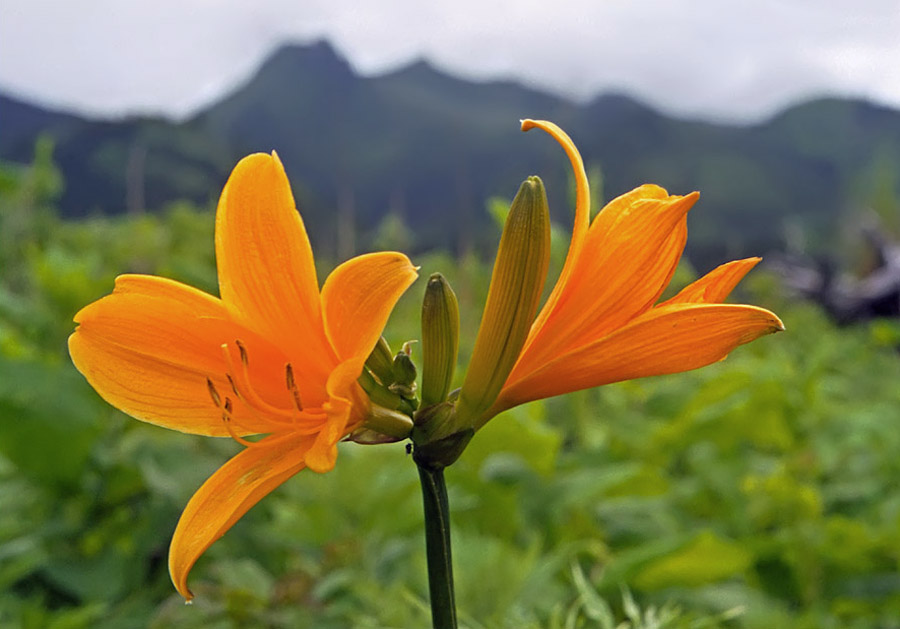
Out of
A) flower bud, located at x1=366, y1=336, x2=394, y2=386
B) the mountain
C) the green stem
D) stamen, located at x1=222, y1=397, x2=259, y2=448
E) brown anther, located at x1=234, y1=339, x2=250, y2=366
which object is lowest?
the mountain

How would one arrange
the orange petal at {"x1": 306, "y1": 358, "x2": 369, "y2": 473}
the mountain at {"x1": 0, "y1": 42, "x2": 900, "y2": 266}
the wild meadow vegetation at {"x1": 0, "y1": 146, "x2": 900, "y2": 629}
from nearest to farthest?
the orange petal at {"x1": 306, "y1": 358, "x2": 369, "y2": 473} < the wild meadow vegetation at {"x1": 0, "y1": 146, "x2": 900, "y2": 629} < the mountain at {"x1": 0, "y1": 42, "x2": 900, "y2": 266}

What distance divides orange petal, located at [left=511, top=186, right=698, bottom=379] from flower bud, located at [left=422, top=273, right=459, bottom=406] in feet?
0.19

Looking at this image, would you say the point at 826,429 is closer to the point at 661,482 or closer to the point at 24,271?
the point at 661,482

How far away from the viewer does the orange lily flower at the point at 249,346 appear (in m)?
0.43

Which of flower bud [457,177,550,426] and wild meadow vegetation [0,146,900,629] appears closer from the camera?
flower bud [457,177,550,426]

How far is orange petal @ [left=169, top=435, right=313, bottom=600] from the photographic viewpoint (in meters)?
0.41

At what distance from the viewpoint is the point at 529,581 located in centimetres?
88

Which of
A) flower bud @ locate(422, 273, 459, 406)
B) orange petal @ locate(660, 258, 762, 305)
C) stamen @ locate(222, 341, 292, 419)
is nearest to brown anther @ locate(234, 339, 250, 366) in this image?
stamen @ locate(222, 341, 292, 419)

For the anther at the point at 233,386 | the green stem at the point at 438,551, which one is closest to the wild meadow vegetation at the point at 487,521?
the green stem at the point at 438,551

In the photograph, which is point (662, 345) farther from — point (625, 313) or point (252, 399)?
A: point (252, 399)

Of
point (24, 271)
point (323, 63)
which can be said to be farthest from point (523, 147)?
point (24, 271)

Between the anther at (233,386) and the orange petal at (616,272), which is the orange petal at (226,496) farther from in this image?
the orange petal at (616,272)

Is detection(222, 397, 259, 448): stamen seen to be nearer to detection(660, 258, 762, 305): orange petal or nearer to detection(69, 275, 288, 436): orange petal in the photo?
detection(69, 275, 288, 436): orange petal

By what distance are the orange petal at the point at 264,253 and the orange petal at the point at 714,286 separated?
0.22 m
